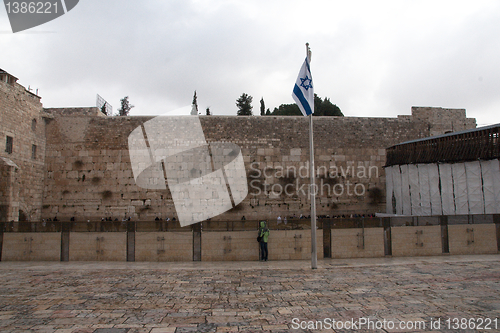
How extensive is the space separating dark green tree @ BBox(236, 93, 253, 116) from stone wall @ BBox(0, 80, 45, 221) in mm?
26526

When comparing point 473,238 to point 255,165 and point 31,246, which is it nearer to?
point 255,165

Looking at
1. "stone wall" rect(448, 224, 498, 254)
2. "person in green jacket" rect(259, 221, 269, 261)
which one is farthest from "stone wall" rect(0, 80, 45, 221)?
"stone wall" rect(448, 224, 498, 254)

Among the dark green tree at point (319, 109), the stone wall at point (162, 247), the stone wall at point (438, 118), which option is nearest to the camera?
the stone wall at point (162, 247)

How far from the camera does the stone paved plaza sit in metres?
3.96

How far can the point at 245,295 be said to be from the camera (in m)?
5.14

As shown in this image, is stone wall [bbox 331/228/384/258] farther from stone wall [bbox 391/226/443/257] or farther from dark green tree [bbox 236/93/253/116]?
dark green tree [bbox 236/93/253/116]

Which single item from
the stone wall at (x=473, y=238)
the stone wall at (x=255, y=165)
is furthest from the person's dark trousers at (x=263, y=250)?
the stone wall at (x=255, y=165)

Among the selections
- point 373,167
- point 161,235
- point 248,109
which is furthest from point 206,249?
point 248,109

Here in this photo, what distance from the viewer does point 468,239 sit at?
326 inches

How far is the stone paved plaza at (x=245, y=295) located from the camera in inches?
156

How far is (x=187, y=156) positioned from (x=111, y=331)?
12.2m

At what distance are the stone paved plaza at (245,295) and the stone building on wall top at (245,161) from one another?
7.97m

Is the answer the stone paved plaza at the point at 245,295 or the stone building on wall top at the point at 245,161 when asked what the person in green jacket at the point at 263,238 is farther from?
the stone building on wall top at the point at 245,161

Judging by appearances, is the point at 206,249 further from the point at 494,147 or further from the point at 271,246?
the point at 494,147
